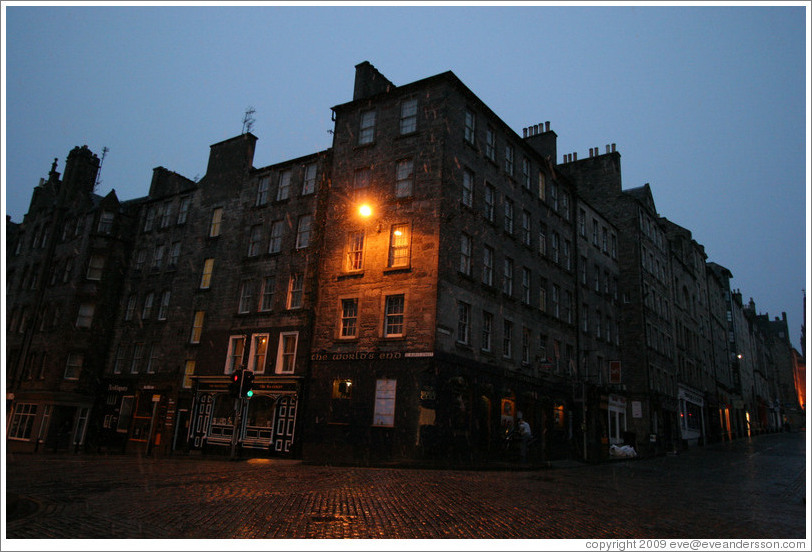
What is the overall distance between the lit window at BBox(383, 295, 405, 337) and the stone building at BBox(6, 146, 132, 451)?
21.1 m

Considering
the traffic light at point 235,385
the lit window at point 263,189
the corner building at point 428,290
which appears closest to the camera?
the traffic light at point 235,385

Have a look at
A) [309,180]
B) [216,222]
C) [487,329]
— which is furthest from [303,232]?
[487,329]

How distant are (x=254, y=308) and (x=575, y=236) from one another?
20105 mm

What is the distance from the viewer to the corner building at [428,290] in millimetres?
21500

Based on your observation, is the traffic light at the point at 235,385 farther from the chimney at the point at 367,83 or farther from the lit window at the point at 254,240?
the chimney at the point at 367,83

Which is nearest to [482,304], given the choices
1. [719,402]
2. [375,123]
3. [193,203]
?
[375,123]

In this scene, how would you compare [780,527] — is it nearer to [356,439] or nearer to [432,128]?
[356,439]

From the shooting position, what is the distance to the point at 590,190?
42.5m

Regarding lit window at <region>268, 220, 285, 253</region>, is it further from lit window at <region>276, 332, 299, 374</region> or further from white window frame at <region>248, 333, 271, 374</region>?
lit window at <region>276, 332, 299, 374</region>

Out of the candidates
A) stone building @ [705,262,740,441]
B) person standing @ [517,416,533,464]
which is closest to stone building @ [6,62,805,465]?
person standing @ [517,416,533,464]

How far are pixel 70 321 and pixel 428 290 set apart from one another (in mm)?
26526

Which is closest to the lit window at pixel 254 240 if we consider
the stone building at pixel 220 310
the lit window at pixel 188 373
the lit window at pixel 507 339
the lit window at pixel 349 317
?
the stone building at pixel 220 310

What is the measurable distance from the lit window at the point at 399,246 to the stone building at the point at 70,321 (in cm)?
2100

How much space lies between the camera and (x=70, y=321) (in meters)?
35.4
